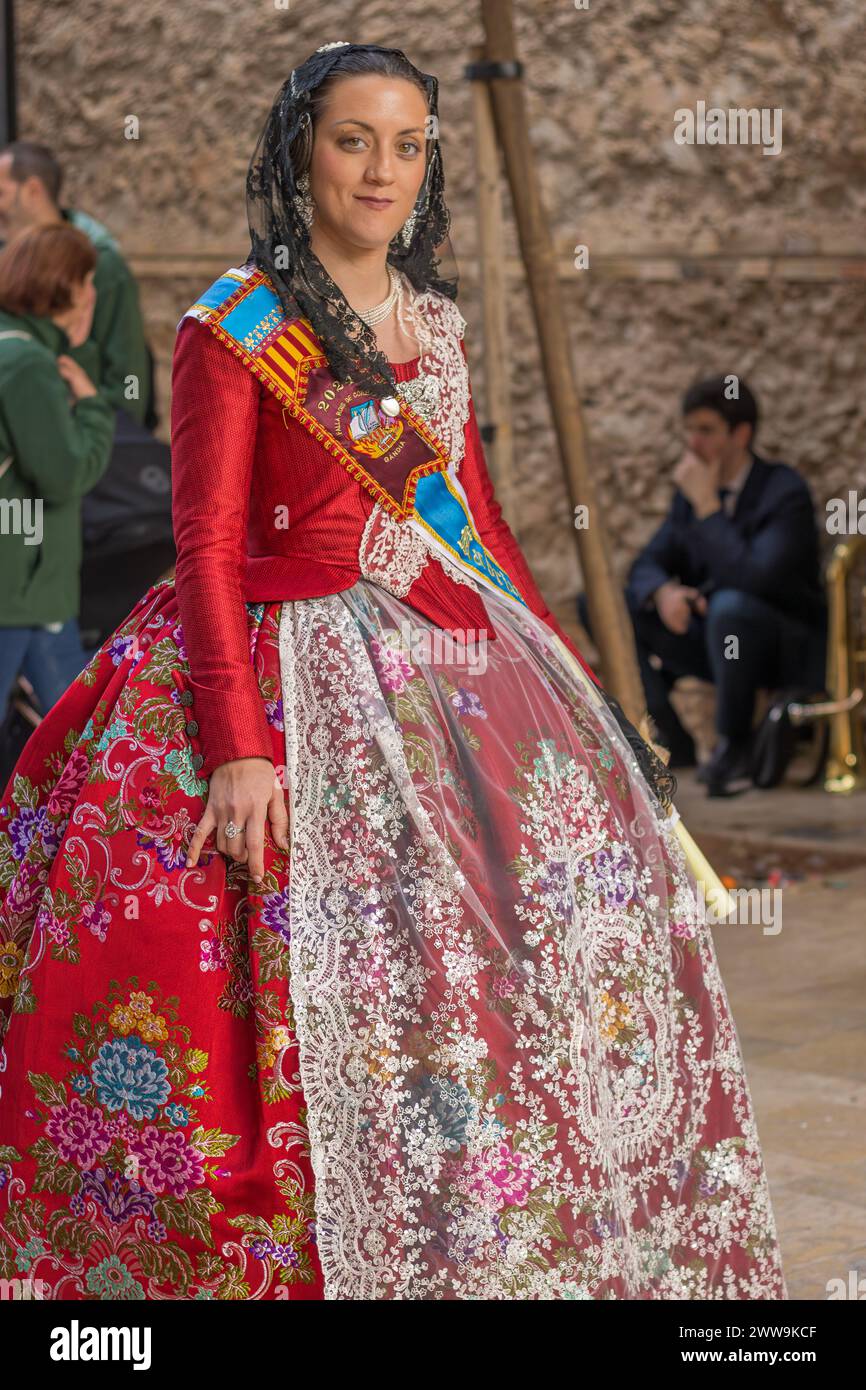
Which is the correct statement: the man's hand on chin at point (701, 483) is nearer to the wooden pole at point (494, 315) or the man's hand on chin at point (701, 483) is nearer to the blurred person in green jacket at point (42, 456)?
the wooden pole at point (494, 315)

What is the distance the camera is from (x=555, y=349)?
14.6ft

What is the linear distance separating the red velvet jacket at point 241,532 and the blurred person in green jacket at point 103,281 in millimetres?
3543

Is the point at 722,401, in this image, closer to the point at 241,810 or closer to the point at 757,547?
→ the point at 757,547

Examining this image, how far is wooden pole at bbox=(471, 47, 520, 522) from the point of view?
15.2 ft

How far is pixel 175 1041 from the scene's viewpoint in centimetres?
196

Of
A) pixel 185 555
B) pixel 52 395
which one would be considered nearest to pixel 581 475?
pixel 52 395

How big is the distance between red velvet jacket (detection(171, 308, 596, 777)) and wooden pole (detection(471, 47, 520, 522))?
242 cm

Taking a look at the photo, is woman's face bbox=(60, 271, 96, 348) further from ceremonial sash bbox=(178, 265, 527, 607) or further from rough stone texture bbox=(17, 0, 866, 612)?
ceremonial sash bbox=(178, 265, 527, 607)

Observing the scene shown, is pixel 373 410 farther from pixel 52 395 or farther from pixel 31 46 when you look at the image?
pixel 31 46

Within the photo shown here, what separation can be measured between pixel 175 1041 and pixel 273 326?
2.59ft

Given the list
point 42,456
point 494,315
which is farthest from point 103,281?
point 494,315

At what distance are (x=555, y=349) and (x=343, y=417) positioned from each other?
2.42 meters
